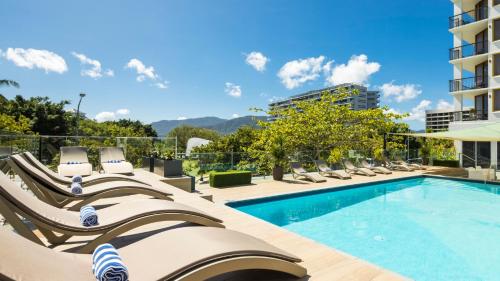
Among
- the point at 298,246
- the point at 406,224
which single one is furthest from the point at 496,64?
the point at 298,246

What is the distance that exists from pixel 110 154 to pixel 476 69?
2738 centimetres

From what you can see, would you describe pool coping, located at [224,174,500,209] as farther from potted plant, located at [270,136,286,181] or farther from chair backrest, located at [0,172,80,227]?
chair backrest, located at [0,172,80,227]

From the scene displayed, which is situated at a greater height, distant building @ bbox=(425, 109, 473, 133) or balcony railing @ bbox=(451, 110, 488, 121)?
distant building @ bbox=(425, 109, 473, 133)

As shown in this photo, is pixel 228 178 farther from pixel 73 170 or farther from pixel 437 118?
pixel 437 118

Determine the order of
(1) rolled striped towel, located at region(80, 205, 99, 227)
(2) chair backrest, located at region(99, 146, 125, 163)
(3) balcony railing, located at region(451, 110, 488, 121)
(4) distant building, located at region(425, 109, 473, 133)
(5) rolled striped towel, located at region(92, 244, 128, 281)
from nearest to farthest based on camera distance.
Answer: (5) rolled striped towel, located at region(92, 244, 128, 281) → (1) rolled striped towel, located at region(80, 205, 99, 227) → (2) chair backrest, located at region(99, 146, 125, 163) → (3) balcony railing, located at region(451, 110, 488, 121) → (4) distant building, located at region(425, 109, 473, 133)

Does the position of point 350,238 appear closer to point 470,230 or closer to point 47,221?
point 470,230

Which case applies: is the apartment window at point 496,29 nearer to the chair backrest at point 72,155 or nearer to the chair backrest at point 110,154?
the chair backrest at point 110,154

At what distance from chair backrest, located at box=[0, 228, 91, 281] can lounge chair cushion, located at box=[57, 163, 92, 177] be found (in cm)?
653

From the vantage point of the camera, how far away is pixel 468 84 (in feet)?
74.8

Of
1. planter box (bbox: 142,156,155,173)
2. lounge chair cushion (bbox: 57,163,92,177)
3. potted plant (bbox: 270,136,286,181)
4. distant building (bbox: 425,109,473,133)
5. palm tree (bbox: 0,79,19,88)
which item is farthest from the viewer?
distant building (bbox: 425,109,473,133)

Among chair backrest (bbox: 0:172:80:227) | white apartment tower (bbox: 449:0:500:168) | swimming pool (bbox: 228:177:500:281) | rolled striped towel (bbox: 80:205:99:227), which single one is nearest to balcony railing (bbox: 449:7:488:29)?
white apartment tower (bbox: 449:0:500:168)

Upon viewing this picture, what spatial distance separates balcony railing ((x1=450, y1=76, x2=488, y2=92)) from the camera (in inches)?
870

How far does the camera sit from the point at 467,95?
23562mm

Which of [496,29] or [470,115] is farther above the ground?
[496,29]
